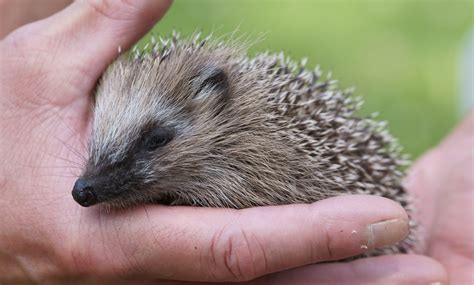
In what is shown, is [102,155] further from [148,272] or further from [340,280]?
[340,280]

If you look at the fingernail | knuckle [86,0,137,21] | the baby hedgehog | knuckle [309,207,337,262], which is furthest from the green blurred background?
knuckle [309,207,337,262]

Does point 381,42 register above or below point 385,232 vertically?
above

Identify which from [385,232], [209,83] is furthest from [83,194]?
[385,232]

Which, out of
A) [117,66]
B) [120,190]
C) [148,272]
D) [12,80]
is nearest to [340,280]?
[148,272]

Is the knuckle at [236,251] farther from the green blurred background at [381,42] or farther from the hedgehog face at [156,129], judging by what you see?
the green blurred background at [381,42]

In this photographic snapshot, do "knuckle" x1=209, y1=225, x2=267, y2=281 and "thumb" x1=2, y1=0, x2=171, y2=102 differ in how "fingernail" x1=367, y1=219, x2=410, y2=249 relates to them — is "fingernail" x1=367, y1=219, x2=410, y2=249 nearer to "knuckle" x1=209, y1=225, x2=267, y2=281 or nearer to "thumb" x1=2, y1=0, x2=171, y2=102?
"knuckle" x1=209, y1=225, x2=267, y2=281

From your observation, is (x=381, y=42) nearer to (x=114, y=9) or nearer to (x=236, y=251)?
(x=114, y=9)
